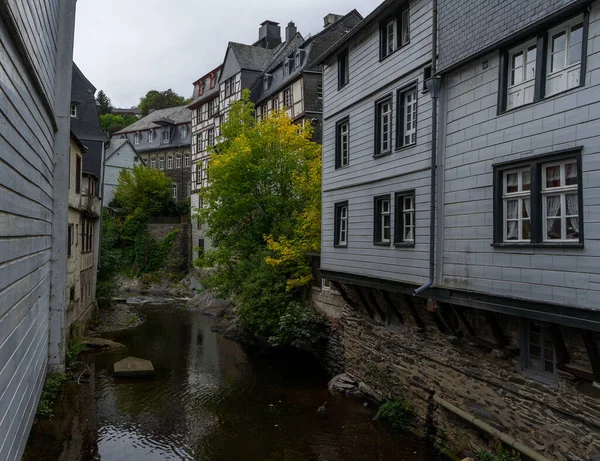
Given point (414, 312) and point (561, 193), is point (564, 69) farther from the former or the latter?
point (414, 312)

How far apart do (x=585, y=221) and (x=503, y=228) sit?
1754mm

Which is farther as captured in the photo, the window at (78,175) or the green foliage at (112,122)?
the green foliage at (112,122)

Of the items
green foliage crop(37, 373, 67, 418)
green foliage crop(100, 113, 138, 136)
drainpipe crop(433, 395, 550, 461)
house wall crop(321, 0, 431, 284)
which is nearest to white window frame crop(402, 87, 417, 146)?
house wall crop(321, 0, 431, 284)

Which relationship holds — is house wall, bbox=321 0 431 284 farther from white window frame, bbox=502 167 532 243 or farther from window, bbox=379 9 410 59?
white window frame, bbox=502 167 532 243

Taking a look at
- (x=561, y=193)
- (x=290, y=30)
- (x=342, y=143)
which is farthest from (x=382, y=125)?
(x=290, y=30)

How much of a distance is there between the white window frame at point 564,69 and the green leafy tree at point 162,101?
7663 cm

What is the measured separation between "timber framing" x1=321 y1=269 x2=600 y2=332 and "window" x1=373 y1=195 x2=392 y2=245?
1.12m

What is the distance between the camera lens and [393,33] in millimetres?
12883

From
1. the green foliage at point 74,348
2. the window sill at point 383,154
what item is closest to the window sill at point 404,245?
the window sill at point 383,154

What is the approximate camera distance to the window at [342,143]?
50.5 feet

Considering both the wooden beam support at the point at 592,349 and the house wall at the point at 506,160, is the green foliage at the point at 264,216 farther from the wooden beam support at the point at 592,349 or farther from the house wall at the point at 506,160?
the wooden beam support at the point at 592,349

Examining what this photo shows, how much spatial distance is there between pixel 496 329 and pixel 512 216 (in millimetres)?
2076

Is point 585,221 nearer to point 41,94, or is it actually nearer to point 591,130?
point 591,130

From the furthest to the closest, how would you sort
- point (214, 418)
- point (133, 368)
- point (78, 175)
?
point (78, 175) → point (133, 368) → point (214, 418)
